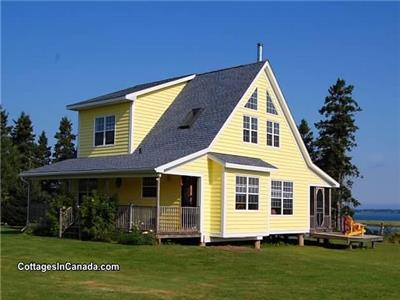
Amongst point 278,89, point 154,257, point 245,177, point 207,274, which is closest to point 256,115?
point 278,89

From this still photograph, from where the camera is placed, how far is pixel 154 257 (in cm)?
1845

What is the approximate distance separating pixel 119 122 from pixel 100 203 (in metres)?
5.55

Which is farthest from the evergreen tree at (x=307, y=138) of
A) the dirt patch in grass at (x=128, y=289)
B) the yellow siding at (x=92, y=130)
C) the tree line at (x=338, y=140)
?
the dirt patch in grass at (x=128, y=289)

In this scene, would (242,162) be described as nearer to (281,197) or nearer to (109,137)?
(281,197)

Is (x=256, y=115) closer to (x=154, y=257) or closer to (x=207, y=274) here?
(x=154, y=257)

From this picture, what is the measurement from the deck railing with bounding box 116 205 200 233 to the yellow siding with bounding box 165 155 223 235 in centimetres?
49

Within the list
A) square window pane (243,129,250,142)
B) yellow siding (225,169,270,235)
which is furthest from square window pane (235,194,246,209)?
square window pane (243,129,250,142)

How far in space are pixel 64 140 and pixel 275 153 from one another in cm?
3663

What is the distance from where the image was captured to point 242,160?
2555 cm

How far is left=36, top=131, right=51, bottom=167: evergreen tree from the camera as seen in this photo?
62.3 m

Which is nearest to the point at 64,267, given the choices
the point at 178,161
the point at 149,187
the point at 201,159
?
the point at 178,161

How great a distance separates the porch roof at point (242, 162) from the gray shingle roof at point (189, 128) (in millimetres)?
803

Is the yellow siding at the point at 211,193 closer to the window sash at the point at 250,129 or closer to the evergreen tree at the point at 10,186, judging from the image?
the window sash at the point at 250,129

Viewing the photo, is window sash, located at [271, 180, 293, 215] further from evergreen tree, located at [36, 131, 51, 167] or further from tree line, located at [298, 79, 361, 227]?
evergreen tree, located at [36, 131, 51, 167]
